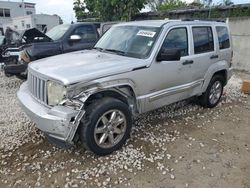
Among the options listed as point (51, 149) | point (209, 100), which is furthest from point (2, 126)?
point (209, 100)

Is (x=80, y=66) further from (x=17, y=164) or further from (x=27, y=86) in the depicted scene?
(x=17, y=164)

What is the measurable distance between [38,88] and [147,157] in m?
1.85

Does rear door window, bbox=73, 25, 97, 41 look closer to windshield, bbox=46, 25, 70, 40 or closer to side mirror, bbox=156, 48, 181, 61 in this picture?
windshield, bbox=46, 25, 70, 40

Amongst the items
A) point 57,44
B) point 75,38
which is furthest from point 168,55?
point 57,44

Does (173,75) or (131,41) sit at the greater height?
(131,41)

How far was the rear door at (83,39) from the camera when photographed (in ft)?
27.2

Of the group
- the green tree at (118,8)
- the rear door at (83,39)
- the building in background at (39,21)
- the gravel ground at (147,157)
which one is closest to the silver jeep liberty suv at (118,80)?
the gravel ground at (147,157)

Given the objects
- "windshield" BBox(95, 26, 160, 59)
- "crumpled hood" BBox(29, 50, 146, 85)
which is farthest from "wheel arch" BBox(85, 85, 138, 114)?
"windshield" BBox(95, 26, 160, 59)

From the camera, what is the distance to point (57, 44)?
8.03m

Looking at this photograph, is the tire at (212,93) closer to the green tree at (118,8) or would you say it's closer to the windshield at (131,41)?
the windshield at (131,41)

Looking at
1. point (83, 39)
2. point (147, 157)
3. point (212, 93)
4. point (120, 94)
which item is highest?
point (83, 39)

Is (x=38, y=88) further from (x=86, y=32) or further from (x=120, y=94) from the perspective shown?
(x=86, y=32)

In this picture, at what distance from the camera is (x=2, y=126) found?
508cm

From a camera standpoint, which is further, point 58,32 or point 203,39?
point 58,32
